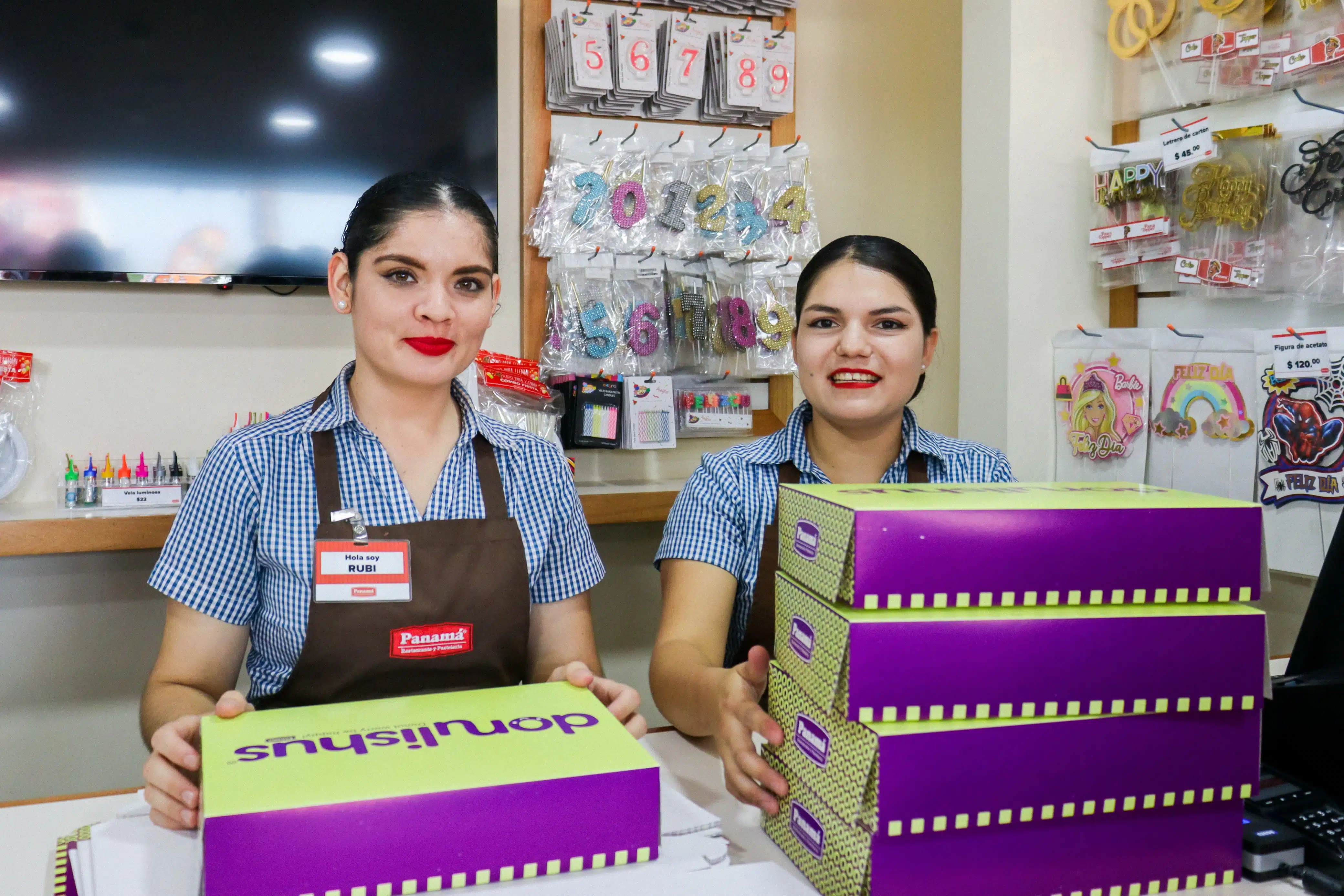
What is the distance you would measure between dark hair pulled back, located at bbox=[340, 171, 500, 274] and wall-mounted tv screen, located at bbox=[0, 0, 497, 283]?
1075 millimetres

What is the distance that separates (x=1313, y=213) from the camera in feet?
6.37

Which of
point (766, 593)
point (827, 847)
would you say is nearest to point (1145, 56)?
point (766, 593)

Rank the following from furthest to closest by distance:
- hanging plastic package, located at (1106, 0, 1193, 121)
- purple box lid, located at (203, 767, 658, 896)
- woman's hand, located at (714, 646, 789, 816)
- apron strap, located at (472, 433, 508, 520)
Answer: hanging plastic package, located at (1106, 0, 1193, 121) < apron strap, located at (472, 433, 508, 520) < woman's hand, located at (714, 646, 789, 816) < purple box lid, located at (203, 767, 658, 896)

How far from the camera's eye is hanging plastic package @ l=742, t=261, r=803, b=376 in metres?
2.83

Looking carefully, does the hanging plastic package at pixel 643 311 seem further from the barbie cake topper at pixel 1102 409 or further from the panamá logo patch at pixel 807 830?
the panamá logo patch at pixel 807 830

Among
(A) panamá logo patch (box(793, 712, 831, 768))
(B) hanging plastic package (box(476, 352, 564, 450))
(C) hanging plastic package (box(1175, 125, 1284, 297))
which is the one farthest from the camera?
(B) hanging plastic package (box(476, 352, 564, 450))

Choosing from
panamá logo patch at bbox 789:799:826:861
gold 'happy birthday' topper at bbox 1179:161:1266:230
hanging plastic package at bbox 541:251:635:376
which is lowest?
panamá logo patch at bbox 789:799:826:861

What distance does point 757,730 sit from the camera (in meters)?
0.94

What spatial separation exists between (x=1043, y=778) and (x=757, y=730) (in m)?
0.25

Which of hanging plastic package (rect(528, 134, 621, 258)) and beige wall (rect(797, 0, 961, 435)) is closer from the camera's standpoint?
hanging plastic package (rect(528, 134, 621, 258))

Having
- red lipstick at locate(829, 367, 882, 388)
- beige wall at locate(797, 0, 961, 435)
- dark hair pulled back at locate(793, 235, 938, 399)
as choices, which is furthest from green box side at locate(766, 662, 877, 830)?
beige wall at locate(797, 0, 961, 435)

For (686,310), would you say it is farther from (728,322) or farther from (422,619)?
(422,619)

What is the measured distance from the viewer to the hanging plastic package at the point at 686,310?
2.78m

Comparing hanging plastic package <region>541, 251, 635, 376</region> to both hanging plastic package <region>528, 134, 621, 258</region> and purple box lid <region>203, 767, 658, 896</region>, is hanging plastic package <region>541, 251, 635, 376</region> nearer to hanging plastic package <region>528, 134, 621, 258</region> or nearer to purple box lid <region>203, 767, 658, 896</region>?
hanging plastic package <region>528, 134, 621, 258</region>
